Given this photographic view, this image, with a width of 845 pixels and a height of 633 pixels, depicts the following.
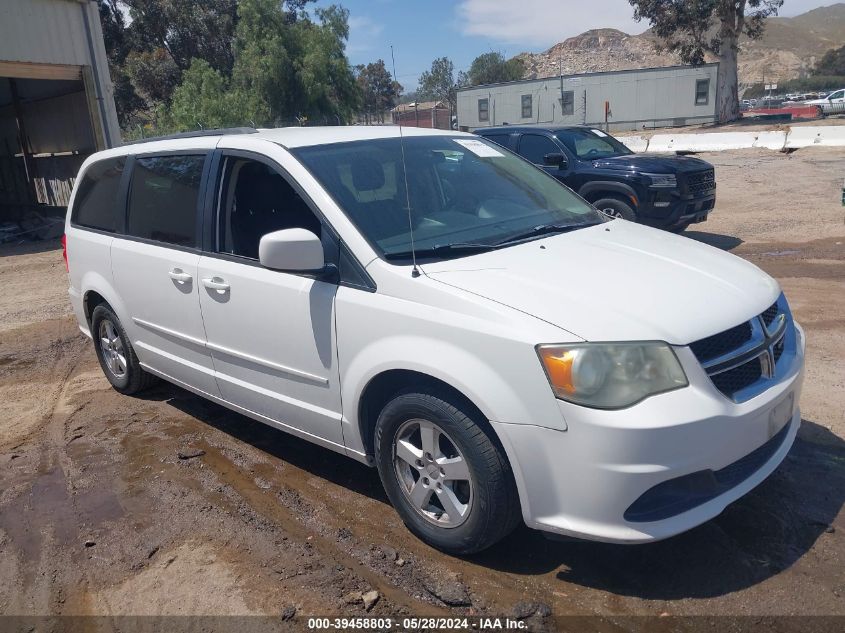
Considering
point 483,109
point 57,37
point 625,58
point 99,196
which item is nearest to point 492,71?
point 483,109

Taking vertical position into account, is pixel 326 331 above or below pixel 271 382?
above

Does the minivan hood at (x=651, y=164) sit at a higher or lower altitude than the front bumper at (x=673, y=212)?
higher

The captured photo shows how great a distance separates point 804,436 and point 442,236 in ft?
8.22

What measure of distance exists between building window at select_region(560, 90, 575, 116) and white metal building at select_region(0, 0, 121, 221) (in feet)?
105

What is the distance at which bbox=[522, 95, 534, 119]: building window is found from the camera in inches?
1790

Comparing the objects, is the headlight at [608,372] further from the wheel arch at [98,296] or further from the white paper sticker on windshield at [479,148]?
the wheel arch at [98,296]

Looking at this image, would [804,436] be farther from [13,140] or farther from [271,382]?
[13,140]

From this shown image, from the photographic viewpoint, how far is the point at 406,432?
3.28 meters

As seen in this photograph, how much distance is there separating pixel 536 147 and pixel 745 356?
320 inches

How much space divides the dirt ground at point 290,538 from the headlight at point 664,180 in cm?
425

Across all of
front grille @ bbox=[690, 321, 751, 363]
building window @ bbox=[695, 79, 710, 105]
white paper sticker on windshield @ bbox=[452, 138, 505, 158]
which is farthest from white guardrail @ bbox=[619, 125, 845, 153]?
front grille @ bbox=[690, 321, 751, 363]

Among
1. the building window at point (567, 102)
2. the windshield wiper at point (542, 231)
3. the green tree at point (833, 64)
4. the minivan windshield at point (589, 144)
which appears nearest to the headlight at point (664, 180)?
the minivan windshield at point (589, 144)

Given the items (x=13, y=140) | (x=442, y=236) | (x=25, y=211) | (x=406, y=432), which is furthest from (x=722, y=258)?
(x=13, y=140)

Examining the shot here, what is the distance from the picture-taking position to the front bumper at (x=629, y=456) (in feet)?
8.69
